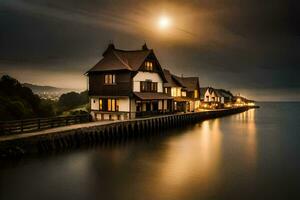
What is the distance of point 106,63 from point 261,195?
2902cm

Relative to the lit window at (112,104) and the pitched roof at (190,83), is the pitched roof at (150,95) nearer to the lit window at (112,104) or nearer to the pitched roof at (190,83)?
the lit window at (112,104)

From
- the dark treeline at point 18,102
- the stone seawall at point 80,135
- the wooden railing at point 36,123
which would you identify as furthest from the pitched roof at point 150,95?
the dark treeline at point 18,102

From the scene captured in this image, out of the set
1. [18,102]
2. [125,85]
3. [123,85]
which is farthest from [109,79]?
[18,102]

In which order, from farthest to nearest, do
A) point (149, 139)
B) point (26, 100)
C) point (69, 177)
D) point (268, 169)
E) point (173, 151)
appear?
point (26, 100)
point (149, 139)
point (173, 151)
point (268, 169)
point (69, 177)

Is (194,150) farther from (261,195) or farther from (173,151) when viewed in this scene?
(261,195)

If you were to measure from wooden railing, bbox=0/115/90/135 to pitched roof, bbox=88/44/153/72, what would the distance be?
26.9 ft

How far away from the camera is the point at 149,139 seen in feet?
117

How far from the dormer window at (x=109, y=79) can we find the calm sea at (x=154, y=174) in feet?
35.1

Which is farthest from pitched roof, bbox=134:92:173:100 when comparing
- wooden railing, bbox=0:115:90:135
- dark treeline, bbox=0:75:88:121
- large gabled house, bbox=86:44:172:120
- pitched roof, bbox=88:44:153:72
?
dark treeline, bbox=0:75:88:121

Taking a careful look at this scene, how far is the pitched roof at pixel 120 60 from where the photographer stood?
3927cm

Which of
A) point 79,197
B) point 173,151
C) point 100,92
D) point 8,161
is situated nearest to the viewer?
point 79,197

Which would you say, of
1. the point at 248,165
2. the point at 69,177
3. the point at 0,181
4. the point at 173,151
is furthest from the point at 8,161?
the point at 248,165

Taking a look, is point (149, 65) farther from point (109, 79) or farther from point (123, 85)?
point (109, 79)

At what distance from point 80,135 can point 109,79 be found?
13.3 metres
